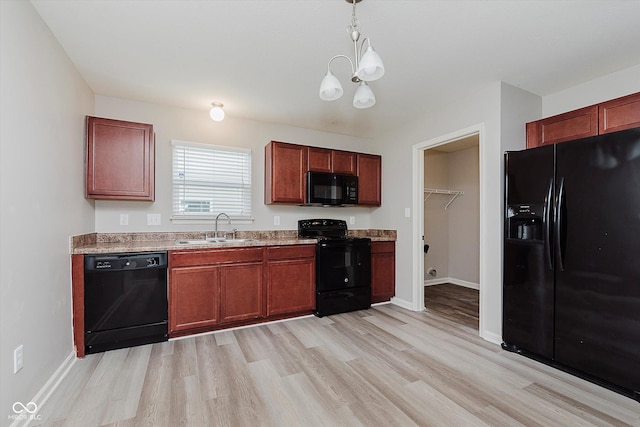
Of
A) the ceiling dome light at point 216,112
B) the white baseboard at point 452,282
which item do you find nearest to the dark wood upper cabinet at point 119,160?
the ceiling dome light at point 216,112

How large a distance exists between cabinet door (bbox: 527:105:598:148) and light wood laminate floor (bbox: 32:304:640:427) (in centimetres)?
198

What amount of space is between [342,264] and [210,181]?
1.94m

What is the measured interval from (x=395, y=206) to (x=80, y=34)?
3.64 meters

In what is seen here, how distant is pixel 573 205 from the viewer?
7.18 feet

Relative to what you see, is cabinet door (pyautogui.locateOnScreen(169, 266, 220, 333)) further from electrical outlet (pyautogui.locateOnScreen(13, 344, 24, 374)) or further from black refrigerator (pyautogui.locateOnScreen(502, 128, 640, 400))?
black refrigerator (pyautogui.locateOnScreen(502, 128, 640, 400))

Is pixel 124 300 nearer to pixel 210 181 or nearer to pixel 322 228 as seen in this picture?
pixel 210 181

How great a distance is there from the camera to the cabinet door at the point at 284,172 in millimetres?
3609

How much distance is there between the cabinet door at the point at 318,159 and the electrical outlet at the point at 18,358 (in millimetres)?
2984

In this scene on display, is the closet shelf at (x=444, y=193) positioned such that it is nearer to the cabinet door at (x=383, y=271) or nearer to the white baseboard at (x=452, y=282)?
the white baseboard at (x=452, y=282)

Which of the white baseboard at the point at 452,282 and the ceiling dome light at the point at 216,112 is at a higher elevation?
the ceiling dome light at the point at 216,112

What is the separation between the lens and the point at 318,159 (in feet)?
12.6

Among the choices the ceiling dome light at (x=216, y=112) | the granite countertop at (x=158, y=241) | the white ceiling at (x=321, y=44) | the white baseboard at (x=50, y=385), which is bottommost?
the white baseboard at (x=50, y=385)

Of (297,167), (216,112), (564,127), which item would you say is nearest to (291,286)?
(297,167)

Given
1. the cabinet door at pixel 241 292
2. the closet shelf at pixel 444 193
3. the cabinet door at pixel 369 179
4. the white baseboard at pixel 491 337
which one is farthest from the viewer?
the closet shelf at pixel 444 193
